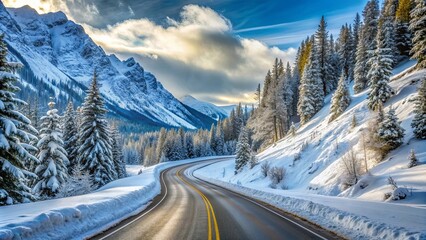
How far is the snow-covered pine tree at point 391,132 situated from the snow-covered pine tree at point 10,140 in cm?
2455

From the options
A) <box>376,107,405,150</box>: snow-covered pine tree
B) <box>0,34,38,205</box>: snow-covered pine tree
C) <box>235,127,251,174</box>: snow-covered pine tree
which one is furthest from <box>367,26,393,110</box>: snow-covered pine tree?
<box>0,34,38,205</box>: snow-covered pine tree

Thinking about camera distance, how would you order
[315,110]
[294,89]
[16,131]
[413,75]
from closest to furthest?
[16,131] < [413,75] < [315,110] < [294,89]

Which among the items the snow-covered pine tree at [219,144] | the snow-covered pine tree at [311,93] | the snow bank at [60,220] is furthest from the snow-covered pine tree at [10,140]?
the snow-covered pine tree at [219,144]

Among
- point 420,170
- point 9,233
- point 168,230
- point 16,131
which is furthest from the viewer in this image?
→ point 420,170

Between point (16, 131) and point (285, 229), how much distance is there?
14272 millimetres

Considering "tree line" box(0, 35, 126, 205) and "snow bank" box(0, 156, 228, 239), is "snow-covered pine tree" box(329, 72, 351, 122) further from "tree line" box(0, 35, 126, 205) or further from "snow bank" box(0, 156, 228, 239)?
"snow bank" box(0, 156, 228, 239)

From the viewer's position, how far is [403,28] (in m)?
50.8

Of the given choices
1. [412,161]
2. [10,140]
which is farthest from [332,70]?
[10,140]

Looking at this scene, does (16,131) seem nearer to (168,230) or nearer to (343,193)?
(168,230)

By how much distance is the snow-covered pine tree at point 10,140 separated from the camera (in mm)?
15492

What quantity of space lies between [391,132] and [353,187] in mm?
5694

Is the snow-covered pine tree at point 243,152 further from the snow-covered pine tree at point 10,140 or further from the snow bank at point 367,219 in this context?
the snow-covered pine tree at point 10,140

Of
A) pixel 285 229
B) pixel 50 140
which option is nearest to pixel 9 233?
pixel 285 229

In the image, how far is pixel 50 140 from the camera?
27797mm
